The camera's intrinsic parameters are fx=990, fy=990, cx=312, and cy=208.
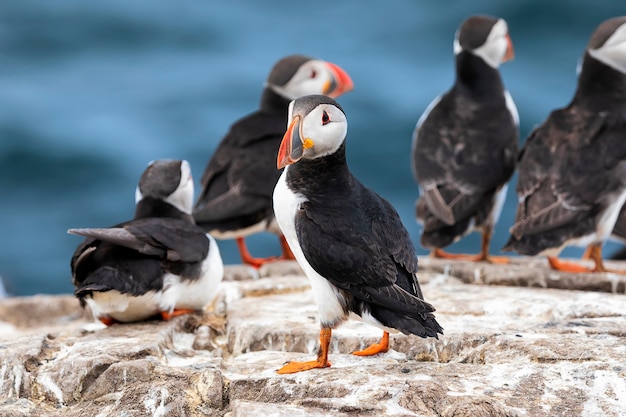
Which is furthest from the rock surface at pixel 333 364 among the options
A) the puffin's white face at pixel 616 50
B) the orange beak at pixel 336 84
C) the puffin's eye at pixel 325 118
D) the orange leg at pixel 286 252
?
the orange beak at pixel 336 84

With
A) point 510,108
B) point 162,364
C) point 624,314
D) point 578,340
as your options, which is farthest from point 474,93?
point 162,364

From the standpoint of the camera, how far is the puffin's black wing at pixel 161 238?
4.66 metres

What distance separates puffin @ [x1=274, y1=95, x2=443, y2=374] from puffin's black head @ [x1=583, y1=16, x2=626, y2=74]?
3.26 m

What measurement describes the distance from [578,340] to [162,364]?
174cm

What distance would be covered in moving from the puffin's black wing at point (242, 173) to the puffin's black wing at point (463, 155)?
3.38 ft

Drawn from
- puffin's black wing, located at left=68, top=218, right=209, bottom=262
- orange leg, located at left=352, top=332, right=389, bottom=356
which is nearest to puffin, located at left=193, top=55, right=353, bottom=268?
puffin's black wing, located at left=68, top=218, right=209, bottom=262

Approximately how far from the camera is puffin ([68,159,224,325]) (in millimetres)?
4719

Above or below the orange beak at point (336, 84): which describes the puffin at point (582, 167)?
below

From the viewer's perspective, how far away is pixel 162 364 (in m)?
4.11

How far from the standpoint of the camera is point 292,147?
3764mm

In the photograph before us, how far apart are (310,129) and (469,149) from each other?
315 cm

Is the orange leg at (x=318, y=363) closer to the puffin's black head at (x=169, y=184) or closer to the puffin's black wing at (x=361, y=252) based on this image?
the puffin's black wing at (x=361, y=252)

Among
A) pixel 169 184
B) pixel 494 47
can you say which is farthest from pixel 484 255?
pixel 169 184

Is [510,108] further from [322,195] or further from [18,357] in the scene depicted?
[18,357]
